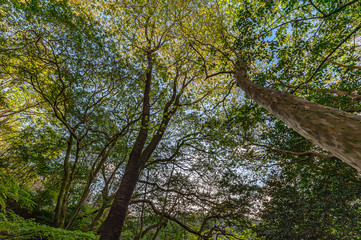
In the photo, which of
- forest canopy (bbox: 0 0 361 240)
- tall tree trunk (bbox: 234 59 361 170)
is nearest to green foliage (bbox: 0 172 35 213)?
forest canopy (bbox: 0 0 361 240)

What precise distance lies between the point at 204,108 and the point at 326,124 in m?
4.11

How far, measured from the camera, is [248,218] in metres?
4.70

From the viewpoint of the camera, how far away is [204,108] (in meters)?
5.61

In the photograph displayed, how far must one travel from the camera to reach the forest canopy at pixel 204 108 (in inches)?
154

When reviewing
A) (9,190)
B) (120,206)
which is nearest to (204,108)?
(120,206)

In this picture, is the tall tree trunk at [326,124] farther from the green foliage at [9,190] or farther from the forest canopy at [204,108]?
the green foliage at [9,190]

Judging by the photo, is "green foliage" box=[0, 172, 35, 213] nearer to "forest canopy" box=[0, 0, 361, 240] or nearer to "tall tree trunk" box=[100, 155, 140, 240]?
"forest canopy" box=[0, 0, 361, 240]

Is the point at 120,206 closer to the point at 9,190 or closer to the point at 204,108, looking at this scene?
the point at 9,190

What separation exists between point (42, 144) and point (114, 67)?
5463mm

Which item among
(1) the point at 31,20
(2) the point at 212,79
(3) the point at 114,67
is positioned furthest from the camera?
(2) the point at 212,79

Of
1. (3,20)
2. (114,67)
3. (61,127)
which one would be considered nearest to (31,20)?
(3,20)

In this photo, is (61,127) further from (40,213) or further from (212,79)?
(212,79)

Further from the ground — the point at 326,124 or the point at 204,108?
the point at 204,108

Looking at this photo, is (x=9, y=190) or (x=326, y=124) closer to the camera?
(x=326, y=124)
